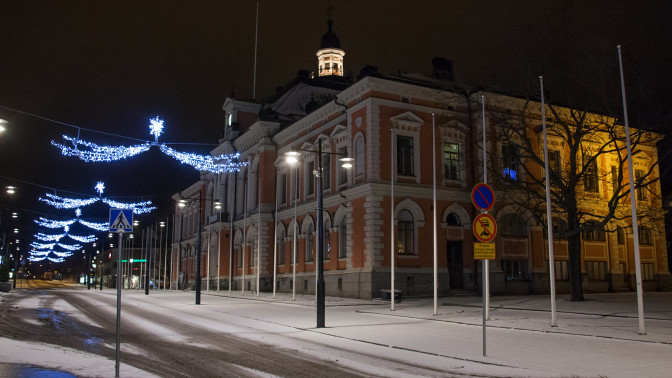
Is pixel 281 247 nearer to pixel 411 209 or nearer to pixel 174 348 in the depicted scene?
pixel 411 209

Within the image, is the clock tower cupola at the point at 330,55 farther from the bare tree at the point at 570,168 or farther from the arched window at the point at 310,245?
the bare tree at the point at 570,168

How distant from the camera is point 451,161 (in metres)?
36.9

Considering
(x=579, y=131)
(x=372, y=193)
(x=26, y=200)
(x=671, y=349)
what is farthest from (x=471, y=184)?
(x=26, y=200)

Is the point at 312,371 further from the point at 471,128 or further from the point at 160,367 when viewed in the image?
the point at 471,128

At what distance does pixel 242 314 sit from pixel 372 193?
43.3 feet

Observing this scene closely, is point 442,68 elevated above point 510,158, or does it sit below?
above

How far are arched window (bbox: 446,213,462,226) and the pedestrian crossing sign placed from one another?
27.8 m

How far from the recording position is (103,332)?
1628cm

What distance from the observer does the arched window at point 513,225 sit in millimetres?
36906

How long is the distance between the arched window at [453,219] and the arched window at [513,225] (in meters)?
3.04

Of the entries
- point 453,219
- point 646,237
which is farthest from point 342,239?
point 646,237

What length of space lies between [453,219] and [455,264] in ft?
9.60

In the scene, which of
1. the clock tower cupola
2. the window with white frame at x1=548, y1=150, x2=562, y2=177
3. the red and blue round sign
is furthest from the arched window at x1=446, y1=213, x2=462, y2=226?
the clock tower cupola

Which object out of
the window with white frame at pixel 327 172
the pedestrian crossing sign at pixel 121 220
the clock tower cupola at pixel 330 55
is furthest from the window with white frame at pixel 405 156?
the clock tower cupola at pixel 330 55
